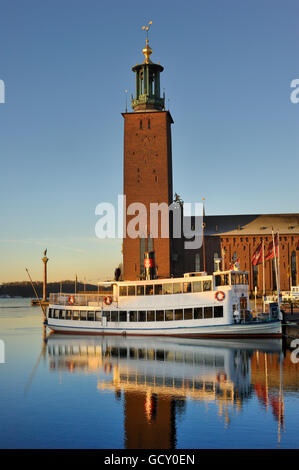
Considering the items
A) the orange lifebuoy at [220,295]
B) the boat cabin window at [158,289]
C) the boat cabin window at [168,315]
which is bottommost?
the boat cabin window at [168,315]

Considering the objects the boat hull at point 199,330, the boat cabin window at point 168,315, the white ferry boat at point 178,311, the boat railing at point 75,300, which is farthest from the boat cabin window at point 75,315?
the boat cabin window at point 168,315

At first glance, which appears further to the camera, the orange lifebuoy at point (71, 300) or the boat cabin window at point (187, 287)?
the orange lifebuoy at point (71, 300)

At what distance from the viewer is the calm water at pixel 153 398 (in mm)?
16797

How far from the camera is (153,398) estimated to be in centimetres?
2200

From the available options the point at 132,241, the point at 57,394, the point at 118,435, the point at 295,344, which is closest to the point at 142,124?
the point at 132,241

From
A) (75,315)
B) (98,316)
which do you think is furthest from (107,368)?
(75,315)

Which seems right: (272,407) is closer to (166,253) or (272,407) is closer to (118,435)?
(118,435)

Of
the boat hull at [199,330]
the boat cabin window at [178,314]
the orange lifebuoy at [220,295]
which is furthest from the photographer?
the boat cabin window at [178,314]

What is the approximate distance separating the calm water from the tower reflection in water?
48 mm

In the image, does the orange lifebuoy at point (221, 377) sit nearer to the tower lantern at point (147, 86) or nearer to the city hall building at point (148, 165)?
the city hall building at point (148, 165)

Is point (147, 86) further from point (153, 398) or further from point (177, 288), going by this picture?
point (153, 398)

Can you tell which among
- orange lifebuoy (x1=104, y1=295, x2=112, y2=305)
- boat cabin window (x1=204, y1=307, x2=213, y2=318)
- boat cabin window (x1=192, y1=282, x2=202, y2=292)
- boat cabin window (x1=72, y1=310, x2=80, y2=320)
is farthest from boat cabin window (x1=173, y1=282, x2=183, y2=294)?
boat cabin window (x1=72, y1=310, x2=80, y2=320)

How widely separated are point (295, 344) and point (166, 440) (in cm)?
2461

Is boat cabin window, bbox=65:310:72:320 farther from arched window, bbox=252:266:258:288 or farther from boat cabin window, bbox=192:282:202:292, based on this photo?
arched window, bbox=252:266:258:288
